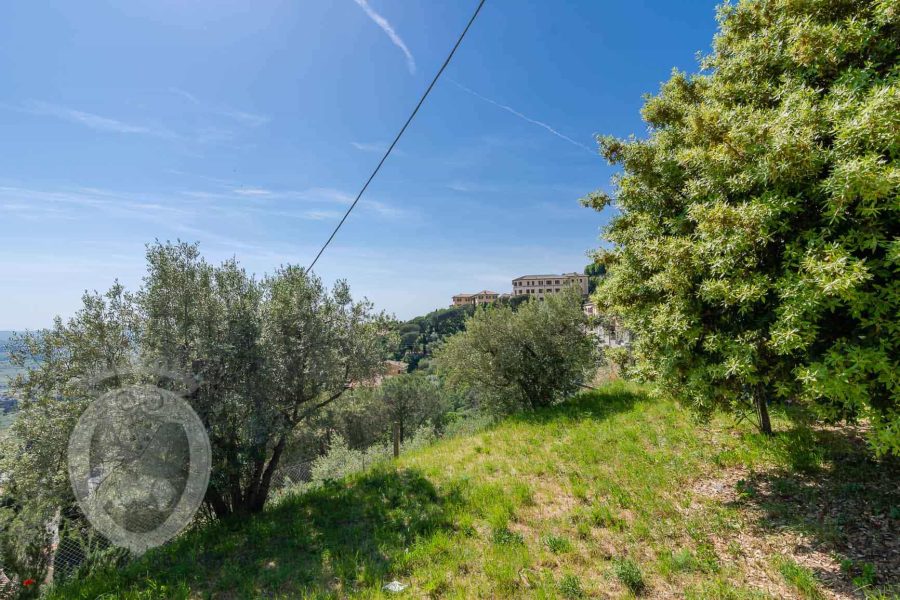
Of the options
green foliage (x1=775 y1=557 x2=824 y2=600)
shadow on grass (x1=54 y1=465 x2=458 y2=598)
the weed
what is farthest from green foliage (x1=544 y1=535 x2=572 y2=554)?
green foliage (x1=775 y1=557 x2=824 y2=600)

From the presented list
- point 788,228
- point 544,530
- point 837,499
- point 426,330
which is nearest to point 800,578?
point 837,499

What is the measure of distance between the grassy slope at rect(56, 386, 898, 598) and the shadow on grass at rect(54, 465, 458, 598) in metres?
0.03

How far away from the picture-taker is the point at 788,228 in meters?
4.07

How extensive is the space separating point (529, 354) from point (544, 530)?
986 centimetres

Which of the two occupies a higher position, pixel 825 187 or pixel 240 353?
pixel 825 187

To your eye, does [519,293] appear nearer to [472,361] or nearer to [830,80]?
[472,361]

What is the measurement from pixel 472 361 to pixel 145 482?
11588mm

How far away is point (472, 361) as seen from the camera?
51.8 feet

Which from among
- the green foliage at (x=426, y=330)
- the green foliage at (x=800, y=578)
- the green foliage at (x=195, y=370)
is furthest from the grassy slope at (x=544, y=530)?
the green foliage at (x=426, y=330)

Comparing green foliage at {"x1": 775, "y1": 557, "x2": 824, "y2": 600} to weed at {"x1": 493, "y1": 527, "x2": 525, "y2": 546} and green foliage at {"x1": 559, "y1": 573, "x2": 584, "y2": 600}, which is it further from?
weed at {"x1": 493, "y1": 527, "x2": 525, "y2": 546}

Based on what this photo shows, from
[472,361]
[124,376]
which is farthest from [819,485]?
[124,376]

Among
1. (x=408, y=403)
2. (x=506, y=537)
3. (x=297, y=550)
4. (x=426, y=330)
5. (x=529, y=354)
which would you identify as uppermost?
(x=426, y=330)

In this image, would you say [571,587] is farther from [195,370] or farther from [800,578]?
[195,370]

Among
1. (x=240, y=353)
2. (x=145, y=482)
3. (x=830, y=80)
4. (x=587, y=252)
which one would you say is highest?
(x=830, y=80)
